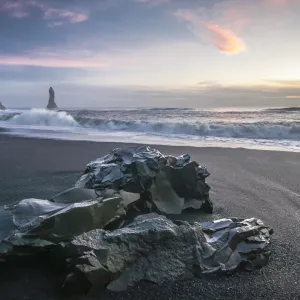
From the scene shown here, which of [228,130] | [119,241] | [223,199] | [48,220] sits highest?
[228,130]

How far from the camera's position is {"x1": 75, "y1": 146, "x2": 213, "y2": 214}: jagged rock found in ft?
10.8

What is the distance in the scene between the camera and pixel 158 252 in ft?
7.48

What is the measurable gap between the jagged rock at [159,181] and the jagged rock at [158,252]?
0.67m

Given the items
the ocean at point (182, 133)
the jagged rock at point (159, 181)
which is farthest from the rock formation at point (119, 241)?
the ocean at point (182, 133)

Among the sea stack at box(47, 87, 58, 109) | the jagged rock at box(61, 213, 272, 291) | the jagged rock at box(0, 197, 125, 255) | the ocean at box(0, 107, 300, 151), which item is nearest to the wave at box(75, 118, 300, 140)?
the ocean at box(0, 107, 300, 151)

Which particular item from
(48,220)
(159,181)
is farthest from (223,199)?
(48,220)

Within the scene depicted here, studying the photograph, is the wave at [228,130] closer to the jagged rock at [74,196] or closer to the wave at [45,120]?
the wave at [45,120]

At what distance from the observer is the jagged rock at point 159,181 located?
10.8ft

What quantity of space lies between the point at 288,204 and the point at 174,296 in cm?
233

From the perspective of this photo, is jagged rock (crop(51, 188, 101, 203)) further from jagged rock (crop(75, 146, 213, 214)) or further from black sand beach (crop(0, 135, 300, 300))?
black sand beach (crop(0, 135, 300, 300))

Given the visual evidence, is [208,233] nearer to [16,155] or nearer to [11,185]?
[11,185]

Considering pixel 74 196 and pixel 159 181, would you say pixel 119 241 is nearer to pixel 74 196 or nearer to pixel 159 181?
pixel 74 196

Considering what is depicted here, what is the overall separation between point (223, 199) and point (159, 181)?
1.04m

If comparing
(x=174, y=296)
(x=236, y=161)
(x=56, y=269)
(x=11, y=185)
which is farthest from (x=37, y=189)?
(x=236, y=161)
